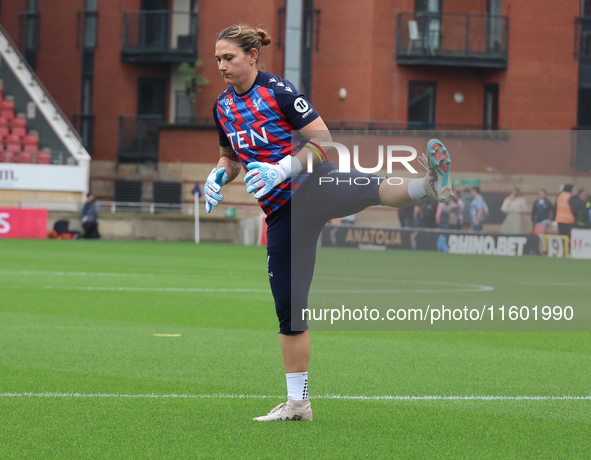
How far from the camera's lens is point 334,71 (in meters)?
33.2

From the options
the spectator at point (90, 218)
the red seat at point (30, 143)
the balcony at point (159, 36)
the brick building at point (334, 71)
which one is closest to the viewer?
the spectator at point (90, 218)

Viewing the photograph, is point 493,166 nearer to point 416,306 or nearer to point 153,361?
point 416,306

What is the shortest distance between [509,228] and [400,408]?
16.9 meters

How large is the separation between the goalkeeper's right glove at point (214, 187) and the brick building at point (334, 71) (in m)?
25.9

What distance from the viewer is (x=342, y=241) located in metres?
24.5

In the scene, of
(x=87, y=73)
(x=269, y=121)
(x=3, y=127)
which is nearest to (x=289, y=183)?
(x=269, y=121)

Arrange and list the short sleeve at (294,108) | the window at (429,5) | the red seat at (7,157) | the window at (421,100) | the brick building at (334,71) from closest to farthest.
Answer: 1. the short sleeve at (294,108)
2. the red seat at (7,157)
3. the brick building at (334,71)
4. the window at (429,5)
5. the window at (421,100)

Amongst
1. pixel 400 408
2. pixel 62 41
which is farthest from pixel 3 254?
pixel 62 41

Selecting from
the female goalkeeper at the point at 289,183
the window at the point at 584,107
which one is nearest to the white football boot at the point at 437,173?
the female goalkeeper at the point at 289,183

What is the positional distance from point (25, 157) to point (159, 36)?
24.9ft

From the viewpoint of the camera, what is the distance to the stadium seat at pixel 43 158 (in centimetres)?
3066

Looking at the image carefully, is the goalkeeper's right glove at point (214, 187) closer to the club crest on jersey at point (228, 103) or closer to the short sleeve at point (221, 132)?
the short sleeve at point (221, 132)

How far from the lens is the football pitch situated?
4320 millimetres

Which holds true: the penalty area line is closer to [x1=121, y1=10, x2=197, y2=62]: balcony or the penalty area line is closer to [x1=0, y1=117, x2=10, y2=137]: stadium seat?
[x1=0, y1=117, x2=10, y2=137]: stadium seat
